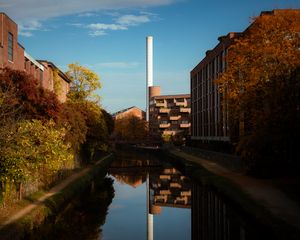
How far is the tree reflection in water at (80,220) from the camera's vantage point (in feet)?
77.8

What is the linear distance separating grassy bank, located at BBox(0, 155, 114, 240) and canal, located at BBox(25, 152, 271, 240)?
0.43 meters

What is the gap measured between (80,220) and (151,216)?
497 centimetres

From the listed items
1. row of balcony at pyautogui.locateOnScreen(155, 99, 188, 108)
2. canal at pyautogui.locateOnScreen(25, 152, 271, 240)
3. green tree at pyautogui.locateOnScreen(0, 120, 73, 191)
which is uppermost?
row of balcony at pyautogui.locateOnScreen(155, 99, 188, 108)

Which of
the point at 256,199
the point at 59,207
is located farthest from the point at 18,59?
the point at 256,199

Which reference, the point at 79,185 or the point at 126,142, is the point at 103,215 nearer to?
the point at 79,185

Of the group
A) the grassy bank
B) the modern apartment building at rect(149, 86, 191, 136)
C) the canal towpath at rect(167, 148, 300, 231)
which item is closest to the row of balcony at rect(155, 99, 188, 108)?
the modern apartment building at rect(149, 86, 191, 136)

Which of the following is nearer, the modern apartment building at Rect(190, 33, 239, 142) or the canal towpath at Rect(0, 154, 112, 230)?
the canal towpath at Rect(0, 154, 112, 230)

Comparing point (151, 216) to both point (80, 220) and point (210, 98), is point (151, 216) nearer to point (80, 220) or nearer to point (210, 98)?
point (80, 220)

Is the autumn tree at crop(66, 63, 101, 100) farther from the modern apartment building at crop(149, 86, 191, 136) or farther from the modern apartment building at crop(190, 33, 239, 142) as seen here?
the modern apartment building at crop(149, 86, 191, 136)

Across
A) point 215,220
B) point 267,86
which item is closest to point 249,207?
point 215,220

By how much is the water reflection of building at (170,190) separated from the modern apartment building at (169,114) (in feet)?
284

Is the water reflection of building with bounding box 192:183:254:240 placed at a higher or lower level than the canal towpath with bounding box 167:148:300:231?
lower

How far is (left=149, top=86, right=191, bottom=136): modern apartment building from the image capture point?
476 ft

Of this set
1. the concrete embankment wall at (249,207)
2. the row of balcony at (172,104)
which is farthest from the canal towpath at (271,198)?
the row of balcony at (172,104)
